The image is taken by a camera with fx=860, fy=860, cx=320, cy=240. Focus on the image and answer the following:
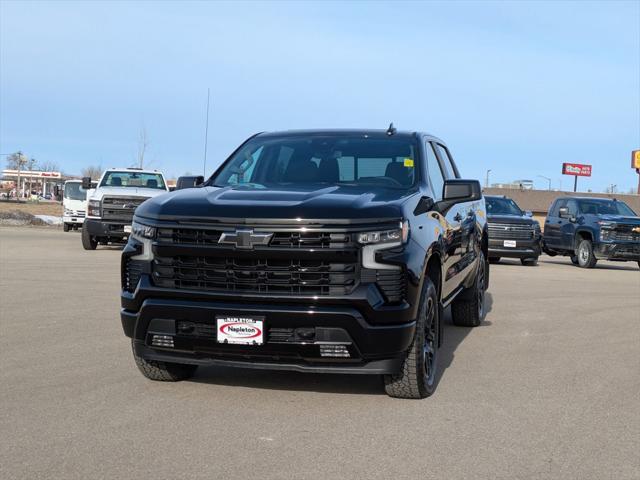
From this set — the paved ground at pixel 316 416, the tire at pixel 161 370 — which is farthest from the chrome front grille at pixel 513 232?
the tire at pixel 161 370

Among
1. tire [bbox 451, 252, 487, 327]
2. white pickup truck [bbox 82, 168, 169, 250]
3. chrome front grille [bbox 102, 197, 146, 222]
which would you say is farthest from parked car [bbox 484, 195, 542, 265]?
tire [bbox 451, 252, 487, 327]

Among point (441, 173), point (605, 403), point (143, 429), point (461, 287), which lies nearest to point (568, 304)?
point (461, 287)

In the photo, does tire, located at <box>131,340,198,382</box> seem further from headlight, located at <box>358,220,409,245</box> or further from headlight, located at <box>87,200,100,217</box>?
headlight, located at <box>87,200,100,217</box>

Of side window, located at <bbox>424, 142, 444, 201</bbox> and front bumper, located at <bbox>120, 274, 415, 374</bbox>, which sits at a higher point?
side window, located at <bbox>424, 142, 444, 201</bbox>

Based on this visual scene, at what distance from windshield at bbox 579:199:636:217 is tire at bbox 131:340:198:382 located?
1811cm

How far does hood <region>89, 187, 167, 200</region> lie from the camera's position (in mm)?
20328

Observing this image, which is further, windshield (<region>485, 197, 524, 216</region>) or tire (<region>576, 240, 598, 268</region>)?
windshield (<region>485, 197, 524, 216</region>)

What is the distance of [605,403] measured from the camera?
19.7ft

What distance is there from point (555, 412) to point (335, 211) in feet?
6.56

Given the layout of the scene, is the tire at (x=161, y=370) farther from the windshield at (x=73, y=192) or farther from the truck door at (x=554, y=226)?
the windshield at (x=73, y=192)

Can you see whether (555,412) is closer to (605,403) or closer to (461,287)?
(605,403)

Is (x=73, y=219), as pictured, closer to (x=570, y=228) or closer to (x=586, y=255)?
(x=570, y=228)

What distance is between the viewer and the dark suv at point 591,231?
2113 cm

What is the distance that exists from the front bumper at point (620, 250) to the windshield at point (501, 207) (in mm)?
2361
